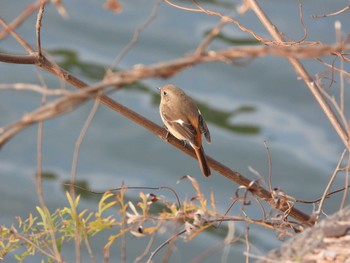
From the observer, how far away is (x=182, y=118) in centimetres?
538

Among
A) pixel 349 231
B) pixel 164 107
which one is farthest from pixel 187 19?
pixel 349 231

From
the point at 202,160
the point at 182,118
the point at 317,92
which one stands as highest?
the point at 182,118

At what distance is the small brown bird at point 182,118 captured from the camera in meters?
5.07

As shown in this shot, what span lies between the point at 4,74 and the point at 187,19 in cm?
225

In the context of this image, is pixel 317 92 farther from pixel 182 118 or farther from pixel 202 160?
pixel 182 118

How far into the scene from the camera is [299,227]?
3.44 metres

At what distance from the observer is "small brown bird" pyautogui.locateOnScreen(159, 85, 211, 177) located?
16.6 ft

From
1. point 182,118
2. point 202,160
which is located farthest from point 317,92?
point 182,118

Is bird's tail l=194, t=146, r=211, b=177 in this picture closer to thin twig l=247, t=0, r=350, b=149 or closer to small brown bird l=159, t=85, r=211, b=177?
small brown bird l=159, t=85, r=211, b=177

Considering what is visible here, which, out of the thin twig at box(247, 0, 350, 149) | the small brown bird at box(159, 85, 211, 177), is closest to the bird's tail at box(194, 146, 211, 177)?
the small brown bird at box(159, 85, 211, 177)

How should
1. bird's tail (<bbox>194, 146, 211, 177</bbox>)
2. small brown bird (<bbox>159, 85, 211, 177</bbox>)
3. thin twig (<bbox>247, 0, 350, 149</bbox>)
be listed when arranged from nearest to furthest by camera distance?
thin twig (<bbox>247, 0, 350, 149</bbox>)
bird's tail (<bbox>194, 146, 211, 177</bbox>)
small brown bird (<bbox>159, 85, 211, 177</bbox>)

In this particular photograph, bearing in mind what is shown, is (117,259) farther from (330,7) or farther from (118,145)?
(330,7)

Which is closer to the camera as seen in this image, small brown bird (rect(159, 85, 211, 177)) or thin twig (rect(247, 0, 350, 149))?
thin twig (rect(247, 0, 350, 149))

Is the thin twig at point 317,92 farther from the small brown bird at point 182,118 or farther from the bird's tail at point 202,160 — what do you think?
the small brown bird at point 182,118
